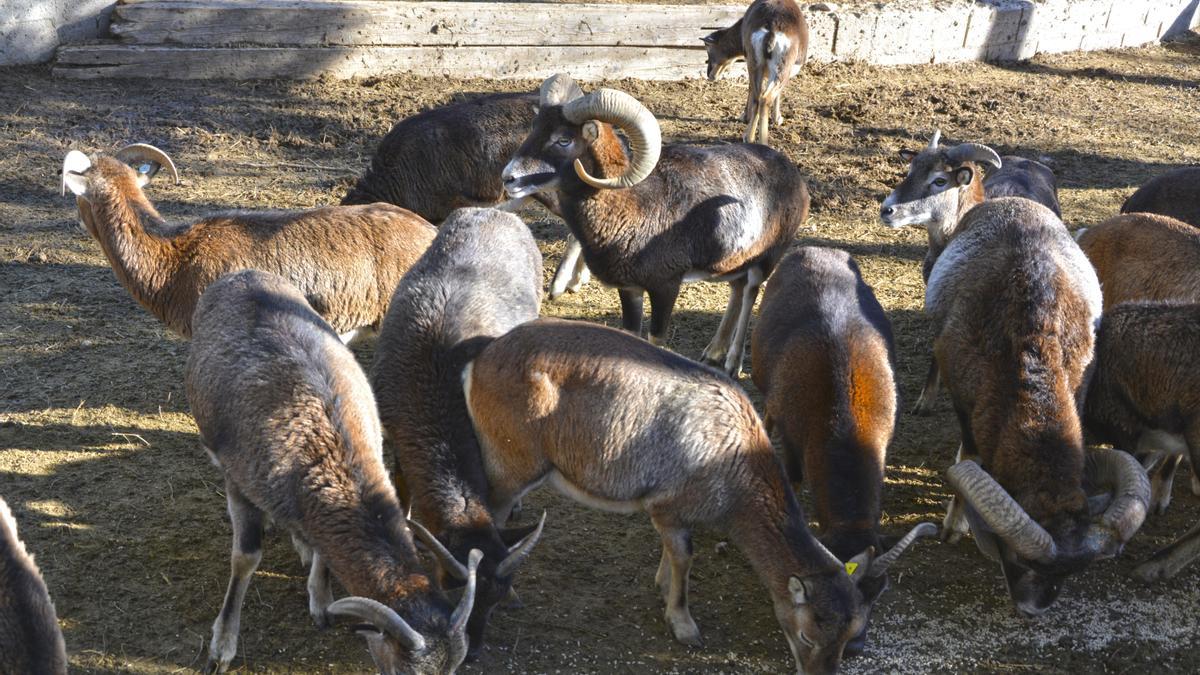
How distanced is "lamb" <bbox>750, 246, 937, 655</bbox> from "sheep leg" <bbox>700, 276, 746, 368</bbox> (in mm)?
1422

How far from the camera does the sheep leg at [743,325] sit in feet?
29.1

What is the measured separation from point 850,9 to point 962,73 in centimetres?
187

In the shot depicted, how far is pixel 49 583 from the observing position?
6.22 meters

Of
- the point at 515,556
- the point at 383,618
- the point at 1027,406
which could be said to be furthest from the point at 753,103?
the point at 383,618

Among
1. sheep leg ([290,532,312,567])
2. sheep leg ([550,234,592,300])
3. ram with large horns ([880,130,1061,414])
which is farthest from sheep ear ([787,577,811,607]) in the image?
sheep leg ([550,234,592,300])

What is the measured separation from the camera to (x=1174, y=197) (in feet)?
31.4

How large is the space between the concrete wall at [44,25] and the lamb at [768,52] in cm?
735

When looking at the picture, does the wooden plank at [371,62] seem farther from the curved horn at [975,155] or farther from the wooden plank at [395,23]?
the curved horn at [975,155]

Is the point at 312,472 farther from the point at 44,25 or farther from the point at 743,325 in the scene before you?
the point at 44,25

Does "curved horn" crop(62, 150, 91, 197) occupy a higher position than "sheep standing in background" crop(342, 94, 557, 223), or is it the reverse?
"curved horn" crop(62, 150, 91, 197)

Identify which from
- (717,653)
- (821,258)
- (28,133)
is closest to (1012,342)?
A: (821,258)

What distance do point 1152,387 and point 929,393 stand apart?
5.98 feet

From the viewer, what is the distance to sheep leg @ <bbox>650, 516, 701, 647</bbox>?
609 cm

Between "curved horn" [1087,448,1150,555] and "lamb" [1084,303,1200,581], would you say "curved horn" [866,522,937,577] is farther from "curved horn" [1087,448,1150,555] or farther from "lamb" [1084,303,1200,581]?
"lamb" [1084,303,1200,581]
